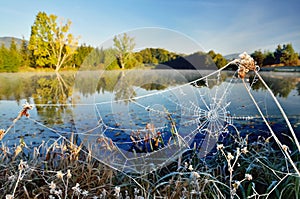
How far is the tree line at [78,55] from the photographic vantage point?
1982 mm

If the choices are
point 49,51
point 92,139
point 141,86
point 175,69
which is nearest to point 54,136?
point 92,139

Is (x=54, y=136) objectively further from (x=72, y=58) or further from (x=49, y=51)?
(x=49, y=51)

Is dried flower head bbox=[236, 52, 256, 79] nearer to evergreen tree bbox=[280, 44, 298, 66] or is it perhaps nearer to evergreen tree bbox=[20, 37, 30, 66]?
evergreen tree bbox=[280, 44, 298, 66]

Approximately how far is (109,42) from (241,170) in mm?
1721

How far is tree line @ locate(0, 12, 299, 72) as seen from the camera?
78.0 inches

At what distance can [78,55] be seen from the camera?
942 inches

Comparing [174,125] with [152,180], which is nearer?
[152,180]

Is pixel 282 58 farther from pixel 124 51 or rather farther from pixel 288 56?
pixel 124 51

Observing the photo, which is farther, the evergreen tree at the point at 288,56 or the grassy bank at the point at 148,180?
the evergreen tree at the point at 288,56

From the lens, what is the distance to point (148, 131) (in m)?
2.89

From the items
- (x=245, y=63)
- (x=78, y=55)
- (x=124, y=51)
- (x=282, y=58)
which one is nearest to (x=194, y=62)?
(x=124, y=51)

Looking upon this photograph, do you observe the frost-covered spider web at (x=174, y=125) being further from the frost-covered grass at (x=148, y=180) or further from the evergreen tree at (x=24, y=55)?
the evergreen tree at (x=24, y=55)

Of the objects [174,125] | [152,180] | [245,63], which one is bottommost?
[152,180]

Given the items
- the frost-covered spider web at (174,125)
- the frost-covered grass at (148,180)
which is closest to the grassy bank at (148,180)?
the frost-covered grass at (148,180)
